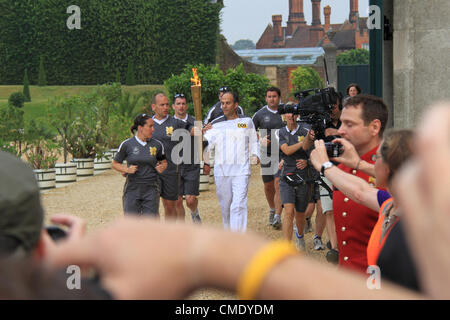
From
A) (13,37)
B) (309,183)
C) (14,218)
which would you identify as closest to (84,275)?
(14,218)

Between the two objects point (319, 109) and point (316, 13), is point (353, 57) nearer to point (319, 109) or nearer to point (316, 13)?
point (316, 13)

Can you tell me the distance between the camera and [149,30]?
42.8 m

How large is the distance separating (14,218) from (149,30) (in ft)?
141

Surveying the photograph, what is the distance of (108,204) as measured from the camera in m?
12.5

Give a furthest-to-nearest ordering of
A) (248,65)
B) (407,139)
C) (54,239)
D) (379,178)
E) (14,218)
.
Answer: (248,65), (379,178), (407,139), (54,239), (14,218)

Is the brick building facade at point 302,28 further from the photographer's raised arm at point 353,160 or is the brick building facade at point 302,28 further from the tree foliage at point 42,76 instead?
the photographer's raised arm at point 353,160

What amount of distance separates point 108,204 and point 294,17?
11405cm

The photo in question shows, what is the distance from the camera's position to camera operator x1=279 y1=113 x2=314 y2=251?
8.25 meters

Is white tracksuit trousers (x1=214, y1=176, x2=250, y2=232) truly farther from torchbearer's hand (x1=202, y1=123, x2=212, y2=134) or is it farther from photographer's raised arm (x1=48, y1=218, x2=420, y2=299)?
photographer's raised arm (x1=48, y1=218, x2=420, y2=299)

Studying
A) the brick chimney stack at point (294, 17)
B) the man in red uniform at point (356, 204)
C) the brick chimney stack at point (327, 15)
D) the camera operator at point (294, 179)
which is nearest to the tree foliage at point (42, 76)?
the camera operator at point (294, 179)

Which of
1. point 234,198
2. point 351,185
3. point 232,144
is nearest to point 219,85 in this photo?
point 232,144

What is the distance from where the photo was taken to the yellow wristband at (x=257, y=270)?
2.47 feet

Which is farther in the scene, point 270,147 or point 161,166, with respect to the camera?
point 270,147
